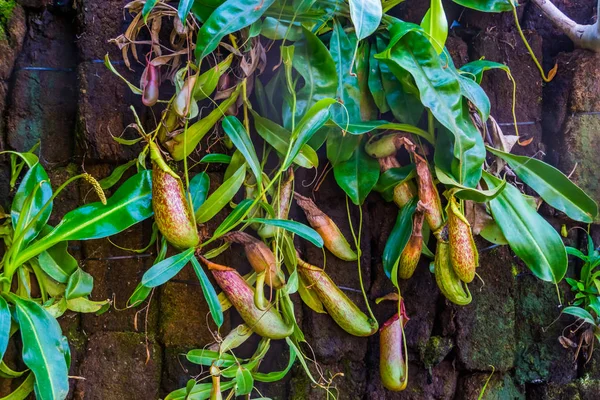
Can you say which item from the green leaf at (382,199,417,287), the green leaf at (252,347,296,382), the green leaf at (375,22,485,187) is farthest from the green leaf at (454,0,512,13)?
the green leaf at (252,347,296,382)

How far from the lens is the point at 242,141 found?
1337 mm

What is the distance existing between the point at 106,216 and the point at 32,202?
0.19 metres

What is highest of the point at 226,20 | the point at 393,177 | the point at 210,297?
the point at 226,20

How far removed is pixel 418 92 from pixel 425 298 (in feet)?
1.85

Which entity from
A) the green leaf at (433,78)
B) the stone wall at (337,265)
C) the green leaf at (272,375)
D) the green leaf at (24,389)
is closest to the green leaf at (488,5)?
the stone wall at (337,265)

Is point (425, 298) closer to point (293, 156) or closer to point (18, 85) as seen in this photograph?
point (293, 156)

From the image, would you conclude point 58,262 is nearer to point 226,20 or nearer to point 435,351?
point 226,20

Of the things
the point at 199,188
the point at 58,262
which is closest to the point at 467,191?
the point at 199,188

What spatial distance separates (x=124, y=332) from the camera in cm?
144

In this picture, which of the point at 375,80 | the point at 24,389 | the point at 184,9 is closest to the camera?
the point at 184,9

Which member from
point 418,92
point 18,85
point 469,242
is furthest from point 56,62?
point 469,242

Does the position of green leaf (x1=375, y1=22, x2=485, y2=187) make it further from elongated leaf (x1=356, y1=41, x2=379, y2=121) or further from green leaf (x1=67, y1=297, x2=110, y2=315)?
green leaf (x1=67, y1=297, x2=110, y2=315)

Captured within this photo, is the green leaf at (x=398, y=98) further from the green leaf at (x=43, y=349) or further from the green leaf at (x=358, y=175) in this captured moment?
the green leaf at (x=43, y=349)

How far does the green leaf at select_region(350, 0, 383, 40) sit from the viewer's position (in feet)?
3.88
